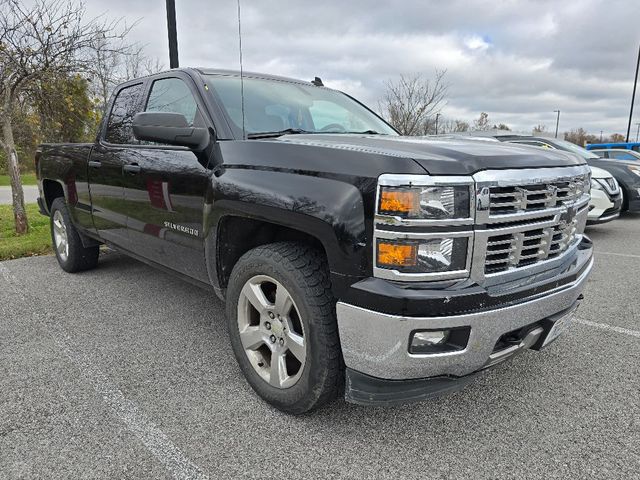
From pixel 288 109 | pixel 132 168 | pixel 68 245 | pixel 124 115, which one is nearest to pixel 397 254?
pixel 288 109

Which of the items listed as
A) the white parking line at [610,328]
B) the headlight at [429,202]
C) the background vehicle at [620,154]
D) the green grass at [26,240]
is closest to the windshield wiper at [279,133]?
the headlight at [429,202]

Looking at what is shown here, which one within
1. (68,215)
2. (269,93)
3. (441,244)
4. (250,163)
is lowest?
(68,215)

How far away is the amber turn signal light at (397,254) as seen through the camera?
1785mm

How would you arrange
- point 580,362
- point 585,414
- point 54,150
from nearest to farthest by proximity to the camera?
point 585,414 < point 580,362 < point 54,150

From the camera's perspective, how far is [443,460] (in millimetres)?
2033

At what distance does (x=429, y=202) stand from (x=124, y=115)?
3114 mm

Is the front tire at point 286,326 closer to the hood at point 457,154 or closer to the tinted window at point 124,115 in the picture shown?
the hood at point 457,154

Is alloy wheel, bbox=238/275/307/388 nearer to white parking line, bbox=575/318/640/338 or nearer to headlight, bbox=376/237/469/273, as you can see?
headlight, bbox=376/237/469/273

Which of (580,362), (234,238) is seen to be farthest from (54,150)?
(580,362)

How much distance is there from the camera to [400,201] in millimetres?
1782

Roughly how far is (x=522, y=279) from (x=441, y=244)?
1.68 ft

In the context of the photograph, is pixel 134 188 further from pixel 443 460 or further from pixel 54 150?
pixel 443 460

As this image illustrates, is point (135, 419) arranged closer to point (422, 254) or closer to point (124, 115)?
point (422, 254)

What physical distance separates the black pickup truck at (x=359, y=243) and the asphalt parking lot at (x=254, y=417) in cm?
28
